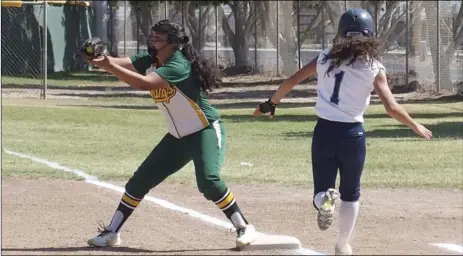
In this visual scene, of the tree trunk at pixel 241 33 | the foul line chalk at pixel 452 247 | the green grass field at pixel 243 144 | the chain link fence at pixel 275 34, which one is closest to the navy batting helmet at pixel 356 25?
the foul line chalk at pixel 452 247

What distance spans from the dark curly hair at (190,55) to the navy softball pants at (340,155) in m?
1.06

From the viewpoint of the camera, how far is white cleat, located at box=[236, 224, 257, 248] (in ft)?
25.6

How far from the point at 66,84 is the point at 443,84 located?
13.4 m

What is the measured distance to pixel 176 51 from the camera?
26.1 feet

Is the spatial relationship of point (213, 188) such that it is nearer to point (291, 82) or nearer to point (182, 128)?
point (182, 128)

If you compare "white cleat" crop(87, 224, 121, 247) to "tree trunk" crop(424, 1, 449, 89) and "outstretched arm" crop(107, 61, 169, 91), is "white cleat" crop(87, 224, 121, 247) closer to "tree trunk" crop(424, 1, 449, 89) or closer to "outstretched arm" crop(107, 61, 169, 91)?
"outstretched arm" crop(107, 61, 169, 91)

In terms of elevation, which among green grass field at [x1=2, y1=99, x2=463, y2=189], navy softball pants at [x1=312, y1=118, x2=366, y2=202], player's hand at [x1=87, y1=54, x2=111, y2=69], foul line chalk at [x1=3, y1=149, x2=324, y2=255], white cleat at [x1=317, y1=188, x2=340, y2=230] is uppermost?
player's hand at [x1=87, y1=54, x2=111, y2=69]

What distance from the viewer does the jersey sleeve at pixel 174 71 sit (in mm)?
7645

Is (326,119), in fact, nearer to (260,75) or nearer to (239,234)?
(239,234)

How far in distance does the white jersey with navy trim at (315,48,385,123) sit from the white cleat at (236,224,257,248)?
1.16m

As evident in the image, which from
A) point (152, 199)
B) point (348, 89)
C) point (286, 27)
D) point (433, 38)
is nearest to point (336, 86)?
point (348, 89)

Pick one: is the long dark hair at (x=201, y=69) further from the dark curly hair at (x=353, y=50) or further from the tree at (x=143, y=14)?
the tree at (x=143, y=14)

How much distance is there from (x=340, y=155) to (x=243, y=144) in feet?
33.0

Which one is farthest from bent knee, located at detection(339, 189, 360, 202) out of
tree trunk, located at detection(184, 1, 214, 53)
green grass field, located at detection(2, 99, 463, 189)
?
tree trunk, located at detection(184, 1, 214, 53)
